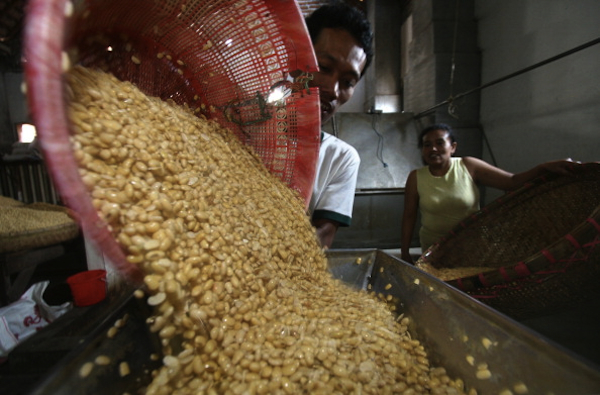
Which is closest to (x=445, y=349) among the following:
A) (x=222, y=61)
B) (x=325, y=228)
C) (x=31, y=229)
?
(x=325, y=228)

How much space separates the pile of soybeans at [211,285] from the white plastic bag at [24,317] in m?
1.74

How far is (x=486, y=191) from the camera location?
402 cm

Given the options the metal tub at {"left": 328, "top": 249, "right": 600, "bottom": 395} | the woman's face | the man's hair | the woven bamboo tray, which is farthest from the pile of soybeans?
the woman's face

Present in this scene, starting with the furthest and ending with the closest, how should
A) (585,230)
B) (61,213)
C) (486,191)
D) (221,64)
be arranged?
(486,191) → (61,213) → (221,64) → (585,230)

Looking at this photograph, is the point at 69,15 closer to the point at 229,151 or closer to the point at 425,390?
the point at 229,151

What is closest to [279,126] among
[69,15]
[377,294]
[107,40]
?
[107,40]

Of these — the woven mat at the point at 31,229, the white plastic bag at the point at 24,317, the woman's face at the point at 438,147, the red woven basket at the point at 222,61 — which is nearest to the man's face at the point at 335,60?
the red woven basket at the point at 222,61

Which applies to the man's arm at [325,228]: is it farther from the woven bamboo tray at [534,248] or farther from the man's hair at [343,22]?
the man's hair at [343,22]

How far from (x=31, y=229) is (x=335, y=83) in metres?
1.96

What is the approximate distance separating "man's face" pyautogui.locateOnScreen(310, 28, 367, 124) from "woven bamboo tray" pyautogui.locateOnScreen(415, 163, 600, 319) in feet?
3.36

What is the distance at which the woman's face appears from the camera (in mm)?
2680

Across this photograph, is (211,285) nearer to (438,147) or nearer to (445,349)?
(445,349)

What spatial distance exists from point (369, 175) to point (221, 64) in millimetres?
3152

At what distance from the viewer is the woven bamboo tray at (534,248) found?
1.12 m
